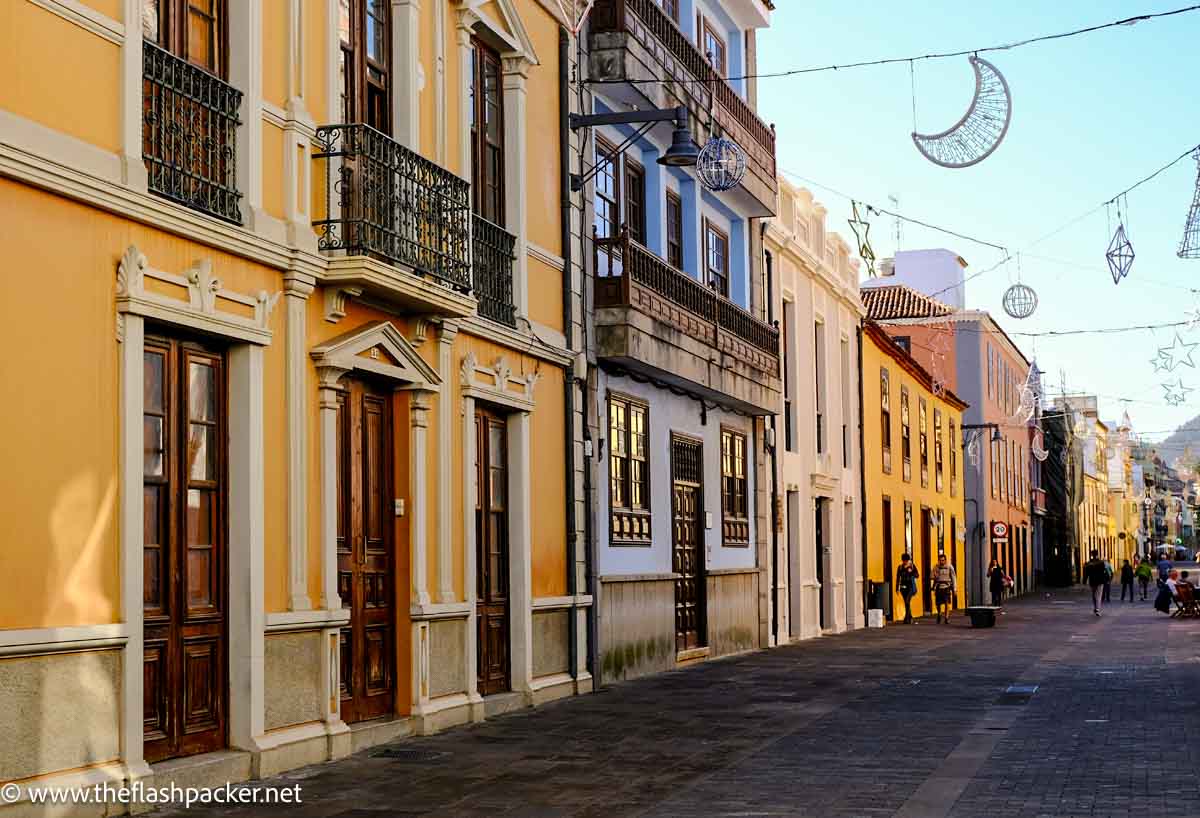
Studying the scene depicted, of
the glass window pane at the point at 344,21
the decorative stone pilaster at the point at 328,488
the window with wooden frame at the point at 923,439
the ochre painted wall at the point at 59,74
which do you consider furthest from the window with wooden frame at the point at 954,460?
the ochre painted wall at the point at 59,74

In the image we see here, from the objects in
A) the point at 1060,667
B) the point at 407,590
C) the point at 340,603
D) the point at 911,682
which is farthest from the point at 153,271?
the point at 1060,667

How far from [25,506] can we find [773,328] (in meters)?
18.9

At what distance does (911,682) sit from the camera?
65.7 feet

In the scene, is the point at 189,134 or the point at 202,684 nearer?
the point at 189,134

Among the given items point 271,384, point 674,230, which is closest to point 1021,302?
point 674,230

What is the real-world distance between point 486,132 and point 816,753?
23.9ft

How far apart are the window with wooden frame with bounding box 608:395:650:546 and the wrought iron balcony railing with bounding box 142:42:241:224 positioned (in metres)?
9.12

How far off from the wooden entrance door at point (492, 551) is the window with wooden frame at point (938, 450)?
107ft

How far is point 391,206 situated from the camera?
13414 millimetres

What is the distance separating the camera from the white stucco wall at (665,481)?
19891 mm

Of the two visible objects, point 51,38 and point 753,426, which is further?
point 753,426

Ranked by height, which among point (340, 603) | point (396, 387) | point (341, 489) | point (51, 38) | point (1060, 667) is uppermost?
point (51, 38)

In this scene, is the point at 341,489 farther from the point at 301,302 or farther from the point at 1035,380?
the point at 1035,380

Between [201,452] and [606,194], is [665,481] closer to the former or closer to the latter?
[606,194]
